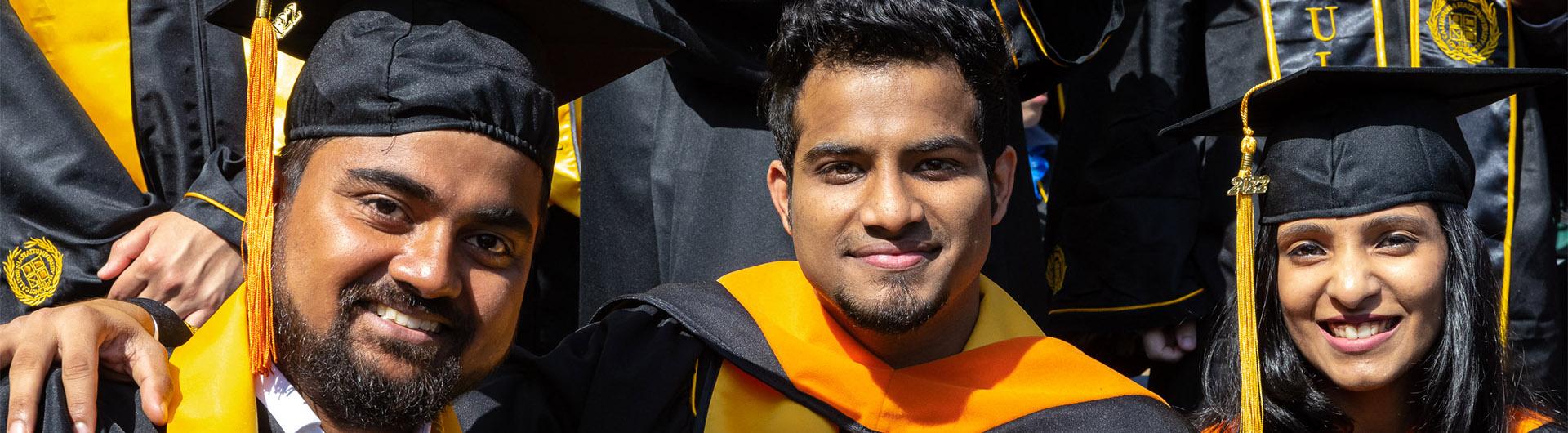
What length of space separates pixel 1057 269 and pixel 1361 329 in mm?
1028

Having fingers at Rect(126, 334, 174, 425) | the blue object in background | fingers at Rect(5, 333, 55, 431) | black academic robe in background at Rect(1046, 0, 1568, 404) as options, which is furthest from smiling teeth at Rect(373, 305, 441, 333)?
the blue object in background

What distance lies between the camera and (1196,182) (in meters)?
3.75

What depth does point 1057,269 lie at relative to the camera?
3879mm

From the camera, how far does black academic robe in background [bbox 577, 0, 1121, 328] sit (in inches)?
127

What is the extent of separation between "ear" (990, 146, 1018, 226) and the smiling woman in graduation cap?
462mm

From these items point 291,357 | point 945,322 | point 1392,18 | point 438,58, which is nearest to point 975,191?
point 945,322

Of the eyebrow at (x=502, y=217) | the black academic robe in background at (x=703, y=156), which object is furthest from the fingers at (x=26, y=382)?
the black academic robe in background at (x=703, y=156)

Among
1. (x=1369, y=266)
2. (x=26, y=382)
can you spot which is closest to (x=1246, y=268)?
(x=1369, y=266)

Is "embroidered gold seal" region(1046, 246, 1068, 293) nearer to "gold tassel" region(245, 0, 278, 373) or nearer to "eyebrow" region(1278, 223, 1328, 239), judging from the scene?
"eyebrow" region(1278, 223, 1328, 239)

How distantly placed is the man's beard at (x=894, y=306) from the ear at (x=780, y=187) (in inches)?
12.1

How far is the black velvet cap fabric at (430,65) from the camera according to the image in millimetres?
2311

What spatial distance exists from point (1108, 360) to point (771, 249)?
1.18m

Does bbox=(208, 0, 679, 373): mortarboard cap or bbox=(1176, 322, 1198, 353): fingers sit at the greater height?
bbox=(208, 0, 679, 373): mortarboard cap

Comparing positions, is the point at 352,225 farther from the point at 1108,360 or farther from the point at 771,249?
the point at 1108,360
